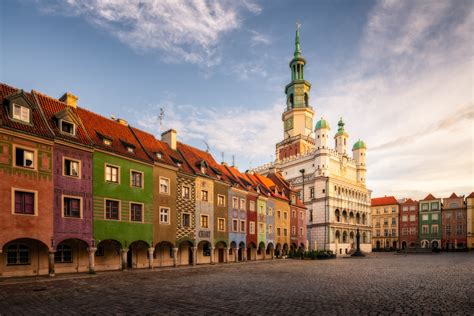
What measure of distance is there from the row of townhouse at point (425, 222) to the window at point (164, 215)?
8510cm

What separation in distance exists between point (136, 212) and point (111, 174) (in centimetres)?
405

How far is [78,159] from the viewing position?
963 inches

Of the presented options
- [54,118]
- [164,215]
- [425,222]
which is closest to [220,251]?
[164,215]

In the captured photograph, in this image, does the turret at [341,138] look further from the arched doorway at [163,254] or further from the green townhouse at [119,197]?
the green townhouse at [119,197]

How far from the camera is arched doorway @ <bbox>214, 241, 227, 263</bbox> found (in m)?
38.8

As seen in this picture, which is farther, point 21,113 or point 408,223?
point 408,223

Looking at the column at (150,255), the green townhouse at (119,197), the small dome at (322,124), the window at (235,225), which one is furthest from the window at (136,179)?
the small dome at (322,124)

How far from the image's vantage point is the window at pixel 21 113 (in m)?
21.5

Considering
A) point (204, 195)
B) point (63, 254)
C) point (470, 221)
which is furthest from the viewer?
point (470, 221)

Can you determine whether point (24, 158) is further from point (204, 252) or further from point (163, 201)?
point (204, 252)

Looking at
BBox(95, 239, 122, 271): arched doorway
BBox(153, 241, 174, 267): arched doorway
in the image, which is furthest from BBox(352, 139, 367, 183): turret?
Result: BBox(95, 239, 122, 271): arched doorway

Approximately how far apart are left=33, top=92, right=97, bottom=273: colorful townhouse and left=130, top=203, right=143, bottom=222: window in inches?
154

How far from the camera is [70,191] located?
928 inches

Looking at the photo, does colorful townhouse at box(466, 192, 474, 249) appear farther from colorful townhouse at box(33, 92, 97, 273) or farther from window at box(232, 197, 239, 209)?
colorful townhouse at box(33, 92, 97, 273)
